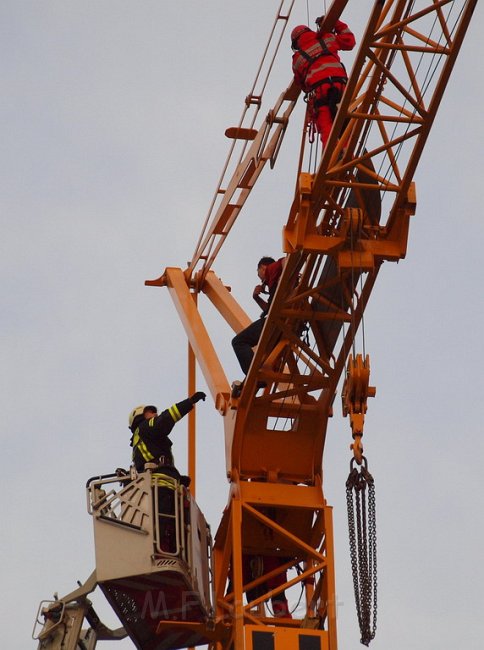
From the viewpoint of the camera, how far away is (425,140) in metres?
24.2

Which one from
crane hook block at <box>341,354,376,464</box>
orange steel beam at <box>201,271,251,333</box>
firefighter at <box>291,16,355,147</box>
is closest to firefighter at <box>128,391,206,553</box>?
crane hook block at <box>341,354,376,464</box>

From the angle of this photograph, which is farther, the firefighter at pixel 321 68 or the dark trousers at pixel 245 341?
the dark trousers at pixel 245 341

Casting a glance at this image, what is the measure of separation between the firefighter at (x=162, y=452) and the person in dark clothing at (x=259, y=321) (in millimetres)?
948

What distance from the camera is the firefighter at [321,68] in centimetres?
2562

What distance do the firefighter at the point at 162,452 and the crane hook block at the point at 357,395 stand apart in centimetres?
273

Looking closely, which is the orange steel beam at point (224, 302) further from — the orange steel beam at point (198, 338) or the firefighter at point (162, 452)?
the firefighter at point (162, 452)

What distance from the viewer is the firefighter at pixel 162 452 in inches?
1011

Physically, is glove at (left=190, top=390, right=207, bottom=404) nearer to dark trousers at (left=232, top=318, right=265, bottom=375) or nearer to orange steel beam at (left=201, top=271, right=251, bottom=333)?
dark trousers at (left=232, top=318, right=265, bottom=375)

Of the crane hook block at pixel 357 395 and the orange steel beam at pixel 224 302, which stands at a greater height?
the orange steel beam at pixel 224 302

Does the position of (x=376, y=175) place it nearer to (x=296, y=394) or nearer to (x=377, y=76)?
(x=377, y=76)

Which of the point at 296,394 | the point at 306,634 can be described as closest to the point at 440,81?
the point at 296,394

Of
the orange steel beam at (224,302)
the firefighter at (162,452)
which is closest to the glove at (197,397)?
the firefighter at (162,452)

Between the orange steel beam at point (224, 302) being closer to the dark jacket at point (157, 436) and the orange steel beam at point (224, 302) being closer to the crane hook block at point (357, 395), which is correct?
the dark jacket at point (157, 436)

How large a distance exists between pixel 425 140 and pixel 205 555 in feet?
22.8
